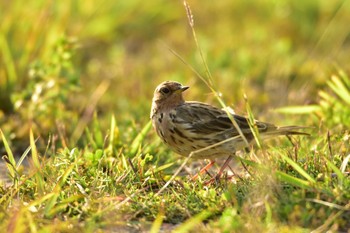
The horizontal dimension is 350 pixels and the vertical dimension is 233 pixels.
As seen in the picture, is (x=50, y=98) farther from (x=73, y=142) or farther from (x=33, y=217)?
(x=33, y=217)

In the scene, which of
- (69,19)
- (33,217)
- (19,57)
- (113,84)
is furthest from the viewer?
(69,19)

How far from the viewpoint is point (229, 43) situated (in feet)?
33.0

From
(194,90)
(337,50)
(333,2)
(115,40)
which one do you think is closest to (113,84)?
(194,90)

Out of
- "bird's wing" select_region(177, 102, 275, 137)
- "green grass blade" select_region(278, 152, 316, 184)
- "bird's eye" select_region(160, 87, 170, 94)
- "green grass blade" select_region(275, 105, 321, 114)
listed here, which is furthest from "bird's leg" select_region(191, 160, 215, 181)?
"green grass blade" select_region(275, 105, 321, 114)

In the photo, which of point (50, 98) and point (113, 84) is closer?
point (50, 98)

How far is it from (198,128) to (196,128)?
20mm

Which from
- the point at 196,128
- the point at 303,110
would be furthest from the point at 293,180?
the point at 303,110

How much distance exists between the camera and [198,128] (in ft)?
19.0

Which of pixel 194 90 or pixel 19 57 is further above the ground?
pixel 19 57

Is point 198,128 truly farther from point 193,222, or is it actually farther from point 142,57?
point 142,57

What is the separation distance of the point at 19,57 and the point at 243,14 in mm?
4303

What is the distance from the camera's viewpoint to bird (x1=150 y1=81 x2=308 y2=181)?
5.71 m

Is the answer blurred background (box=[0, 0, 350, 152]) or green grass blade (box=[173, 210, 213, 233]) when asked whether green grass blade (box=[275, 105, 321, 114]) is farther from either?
green grass blade (box=[173, 210, 213, 233])

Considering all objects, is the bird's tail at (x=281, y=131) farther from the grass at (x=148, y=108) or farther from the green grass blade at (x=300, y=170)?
the green grass blade at (x=300, y=170)
